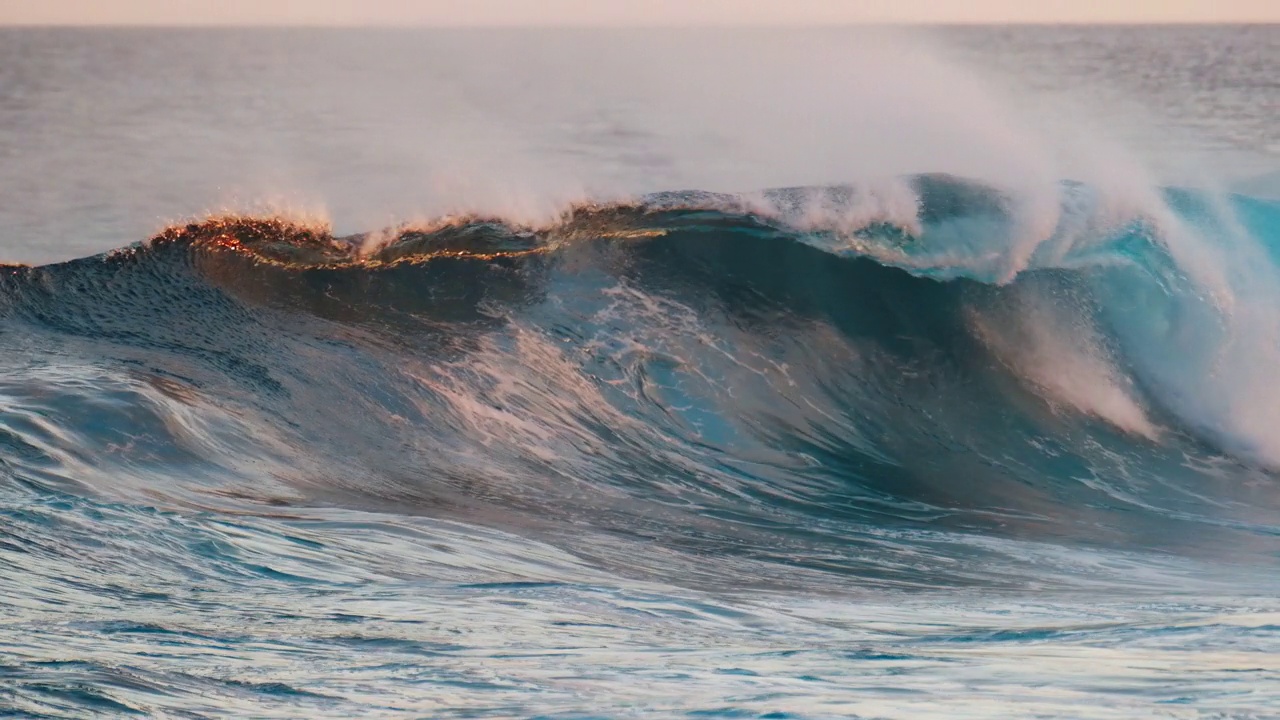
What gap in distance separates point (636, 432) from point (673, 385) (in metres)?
0.73

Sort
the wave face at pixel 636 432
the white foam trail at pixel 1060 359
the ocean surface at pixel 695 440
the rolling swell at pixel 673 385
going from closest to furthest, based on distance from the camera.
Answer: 1. the ocean surface at pixel 695 440
2. the wave face at pixel 636 432
3. the rolling swell at pixel 673 385
4. the white foam trail at pixel 1060 359

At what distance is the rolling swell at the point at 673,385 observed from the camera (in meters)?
7.08

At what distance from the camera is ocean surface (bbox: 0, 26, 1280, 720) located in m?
4.38

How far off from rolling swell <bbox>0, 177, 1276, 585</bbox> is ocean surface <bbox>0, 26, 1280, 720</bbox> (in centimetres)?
4

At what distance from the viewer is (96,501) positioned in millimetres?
5984

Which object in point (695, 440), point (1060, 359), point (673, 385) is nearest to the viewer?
point (695, 440)

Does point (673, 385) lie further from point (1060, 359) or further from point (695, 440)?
point (1060, 359)

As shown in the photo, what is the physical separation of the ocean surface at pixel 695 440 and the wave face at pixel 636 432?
3 centimetres

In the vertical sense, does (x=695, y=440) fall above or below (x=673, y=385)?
below

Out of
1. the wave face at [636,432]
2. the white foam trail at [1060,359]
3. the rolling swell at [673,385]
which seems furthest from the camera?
the white foam trail at [1060,359]

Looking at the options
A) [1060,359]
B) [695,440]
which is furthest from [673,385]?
[1060,359]

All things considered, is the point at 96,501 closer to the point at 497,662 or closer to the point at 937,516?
the point at 497,662

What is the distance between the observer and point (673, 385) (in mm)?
9578

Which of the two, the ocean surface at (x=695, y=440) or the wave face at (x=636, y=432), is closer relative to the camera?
the ocean surface at (x=695, y=440)
